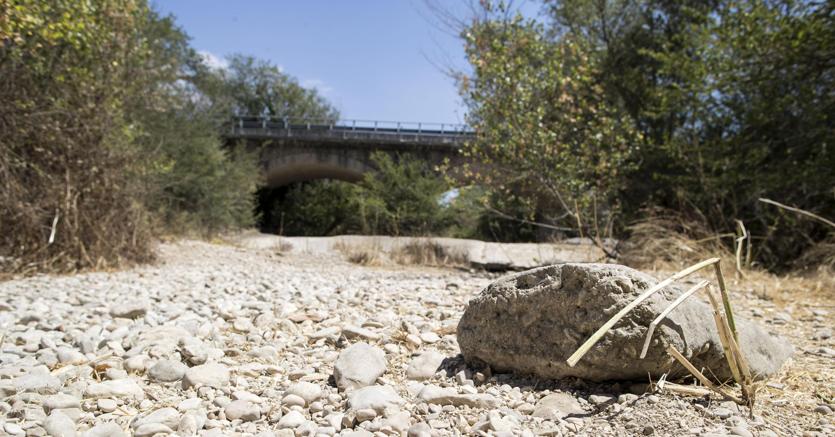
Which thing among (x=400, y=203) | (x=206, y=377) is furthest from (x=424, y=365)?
(x=400, y=203)

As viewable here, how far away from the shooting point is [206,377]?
206 centimetres

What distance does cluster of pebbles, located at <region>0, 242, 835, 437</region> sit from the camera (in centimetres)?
162

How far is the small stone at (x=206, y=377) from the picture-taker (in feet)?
6.67

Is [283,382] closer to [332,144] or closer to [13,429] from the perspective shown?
[13,429]

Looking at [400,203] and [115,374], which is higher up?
[400,203]

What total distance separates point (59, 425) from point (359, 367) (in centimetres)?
104

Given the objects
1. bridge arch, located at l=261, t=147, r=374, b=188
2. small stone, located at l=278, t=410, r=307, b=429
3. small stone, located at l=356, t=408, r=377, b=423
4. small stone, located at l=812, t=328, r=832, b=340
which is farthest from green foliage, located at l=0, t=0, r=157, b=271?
bridge arch, located at l=261, t=147, r=374, b=188

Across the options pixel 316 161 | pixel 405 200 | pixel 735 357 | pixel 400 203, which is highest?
pixel 316 161

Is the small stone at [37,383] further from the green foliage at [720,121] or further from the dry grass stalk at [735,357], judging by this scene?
the green foliage at [720,121]

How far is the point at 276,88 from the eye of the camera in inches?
1192

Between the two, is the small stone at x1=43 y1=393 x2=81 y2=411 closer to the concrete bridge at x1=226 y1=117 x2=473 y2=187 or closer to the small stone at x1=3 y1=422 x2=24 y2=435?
the small stone at x1=3 y1=422 x2=24 y2=435

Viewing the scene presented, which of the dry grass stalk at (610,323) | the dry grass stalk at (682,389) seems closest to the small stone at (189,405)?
the dry grass stalk at (610,323)

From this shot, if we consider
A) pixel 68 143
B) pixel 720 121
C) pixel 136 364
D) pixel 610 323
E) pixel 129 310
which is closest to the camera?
pixel 610 323

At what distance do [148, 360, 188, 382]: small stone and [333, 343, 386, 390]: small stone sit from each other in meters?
0.66
